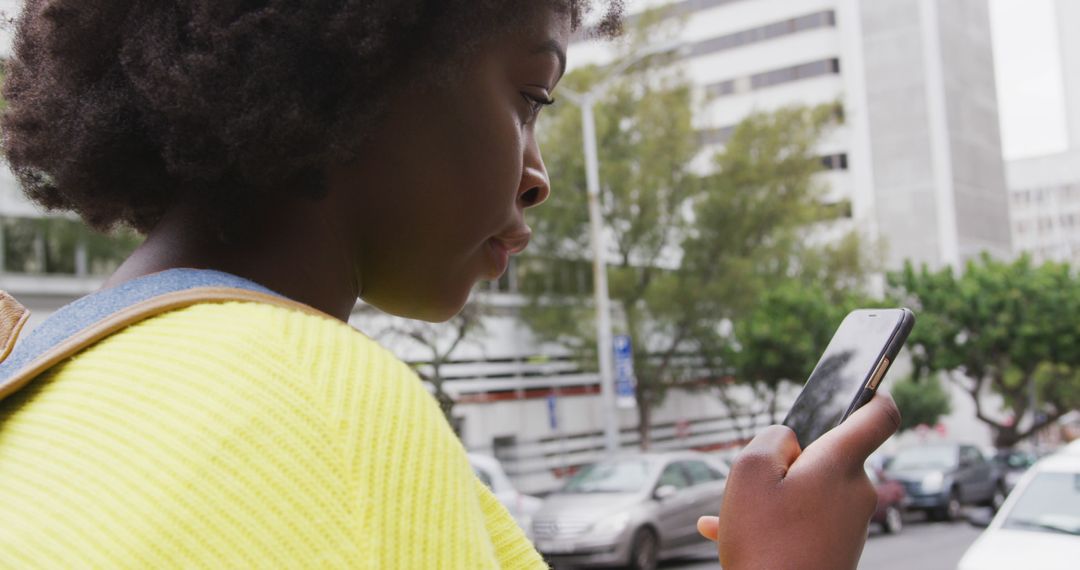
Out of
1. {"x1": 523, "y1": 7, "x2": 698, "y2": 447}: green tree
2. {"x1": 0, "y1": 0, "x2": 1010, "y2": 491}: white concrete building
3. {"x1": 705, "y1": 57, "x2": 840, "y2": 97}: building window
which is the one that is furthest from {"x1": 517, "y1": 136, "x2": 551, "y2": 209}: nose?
{"x1": 705, "y1": 57, "x2": 840, "y2": 97}: building window

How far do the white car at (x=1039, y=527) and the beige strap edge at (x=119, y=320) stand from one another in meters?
6.72

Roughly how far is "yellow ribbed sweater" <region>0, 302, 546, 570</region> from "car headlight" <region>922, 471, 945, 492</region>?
19472 mm

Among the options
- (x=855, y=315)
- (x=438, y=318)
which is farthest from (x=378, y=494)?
(x=855, y=315)

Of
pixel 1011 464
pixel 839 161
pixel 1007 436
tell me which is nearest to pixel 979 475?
pixel 1011 464

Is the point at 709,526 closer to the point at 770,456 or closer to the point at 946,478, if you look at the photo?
the point at 770,456

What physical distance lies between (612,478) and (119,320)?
41.0ft

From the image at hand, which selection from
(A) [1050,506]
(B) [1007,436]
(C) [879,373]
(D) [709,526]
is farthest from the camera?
(B) [1007,436]

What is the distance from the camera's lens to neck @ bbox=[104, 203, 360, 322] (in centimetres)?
Result: 93

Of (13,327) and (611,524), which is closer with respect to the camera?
(13,327)

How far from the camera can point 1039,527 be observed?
7094 millimetres

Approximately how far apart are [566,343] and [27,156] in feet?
77.9

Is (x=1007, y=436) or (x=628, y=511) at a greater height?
(x=628, y=511)

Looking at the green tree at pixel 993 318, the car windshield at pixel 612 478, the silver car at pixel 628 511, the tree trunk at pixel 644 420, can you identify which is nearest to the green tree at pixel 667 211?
the tree trunk at pixel 644 420

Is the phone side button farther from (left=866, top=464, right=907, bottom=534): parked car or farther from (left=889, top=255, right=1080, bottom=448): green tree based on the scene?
(left=889, top=255, right=1080, bottom=448): green tree
